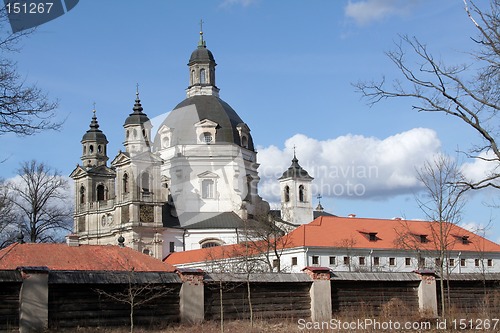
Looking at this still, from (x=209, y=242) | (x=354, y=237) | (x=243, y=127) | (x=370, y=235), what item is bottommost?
(x=354, y=237)

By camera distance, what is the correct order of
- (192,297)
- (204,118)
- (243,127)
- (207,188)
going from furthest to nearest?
(243,127), (204,118), (207,188), (192,297)

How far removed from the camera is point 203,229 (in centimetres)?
6700

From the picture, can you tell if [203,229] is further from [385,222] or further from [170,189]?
[385,222]

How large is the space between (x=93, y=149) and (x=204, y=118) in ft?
39.6

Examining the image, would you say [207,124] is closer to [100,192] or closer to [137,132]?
[137,132]

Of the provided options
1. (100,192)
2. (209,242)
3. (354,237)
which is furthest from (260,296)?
(100,192)

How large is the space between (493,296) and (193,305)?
1123 centimetres

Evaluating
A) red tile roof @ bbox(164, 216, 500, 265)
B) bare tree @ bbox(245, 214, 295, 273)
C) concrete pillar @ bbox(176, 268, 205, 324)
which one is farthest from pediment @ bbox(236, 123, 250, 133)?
concrete pillar @ bbox(176, 268, 205, 324)

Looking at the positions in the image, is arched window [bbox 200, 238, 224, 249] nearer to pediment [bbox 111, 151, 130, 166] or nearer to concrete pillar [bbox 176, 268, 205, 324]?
pediment [bbox 111, 151, 130, 166]

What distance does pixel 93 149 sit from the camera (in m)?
74.9

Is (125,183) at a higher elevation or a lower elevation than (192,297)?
higher

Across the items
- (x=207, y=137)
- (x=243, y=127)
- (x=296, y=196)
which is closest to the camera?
(x=207, y=137)

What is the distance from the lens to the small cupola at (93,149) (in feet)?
244

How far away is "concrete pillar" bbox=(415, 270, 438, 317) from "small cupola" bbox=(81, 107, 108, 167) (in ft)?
174
